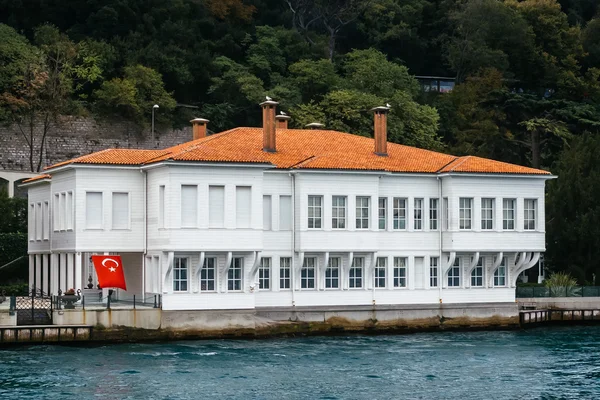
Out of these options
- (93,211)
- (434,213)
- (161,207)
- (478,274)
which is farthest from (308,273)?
(93,211)

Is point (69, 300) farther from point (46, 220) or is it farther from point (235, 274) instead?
point (46, 220)

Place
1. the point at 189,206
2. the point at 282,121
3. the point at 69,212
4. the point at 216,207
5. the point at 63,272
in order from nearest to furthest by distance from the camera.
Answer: the point at 189,206 → the point at 216,207 → the point at 69,212 → the point at 63,272 → the point at 282,121

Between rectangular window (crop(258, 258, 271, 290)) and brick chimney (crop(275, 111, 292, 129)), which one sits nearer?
rectangular window (crop(258, 258, 271, 290))

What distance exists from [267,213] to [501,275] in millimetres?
11712

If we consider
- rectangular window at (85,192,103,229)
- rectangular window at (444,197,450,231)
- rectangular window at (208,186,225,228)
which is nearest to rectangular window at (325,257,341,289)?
rectangular window at (444,197,450,231)

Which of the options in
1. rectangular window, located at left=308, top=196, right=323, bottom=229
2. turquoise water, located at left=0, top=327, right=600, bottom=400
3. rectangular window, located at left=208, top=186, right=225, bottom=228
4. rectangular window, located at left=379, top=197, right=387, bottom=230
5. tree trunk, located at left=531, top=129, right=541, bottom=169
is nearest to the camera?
turquoise water, located at left=0, top=327, right=600, bottom=400

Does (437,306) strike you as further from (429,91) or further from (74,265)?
(429,91)

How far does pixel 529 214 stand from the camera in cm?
6353

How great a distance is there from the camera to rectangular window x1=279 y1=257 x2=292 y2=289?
59.9 meters

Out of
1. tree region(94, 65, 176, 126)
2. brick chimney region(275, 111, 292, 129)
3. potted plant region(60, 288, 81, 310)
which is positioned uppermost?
tree region(94, 65, 176, 126)

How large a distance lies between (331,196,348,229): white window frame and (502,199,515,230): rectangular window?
7660 millimetres

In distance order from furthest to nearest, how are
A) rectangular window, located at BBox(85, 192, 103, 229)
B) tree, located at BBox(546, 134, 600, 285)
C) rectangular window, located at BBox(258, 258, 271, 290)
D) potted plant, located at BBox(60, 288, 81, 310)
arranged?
tree, located at BBox(546, 134, 600, 285) < rectangular window, located at BBox(258, 258, 271, 290) < rectangular window, located at BBox(85, 192, 103, 229) < potted plant, located at BBox(60, 288, 81, 310)

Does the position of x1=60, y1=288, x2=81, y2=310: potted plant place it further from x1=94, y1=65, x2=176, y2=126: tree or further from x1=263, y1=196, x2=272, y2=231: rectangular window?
x1=94, y1=65, x2=176, y2=126: tree

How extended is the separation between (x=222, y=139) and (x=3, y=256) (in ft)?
49.7
